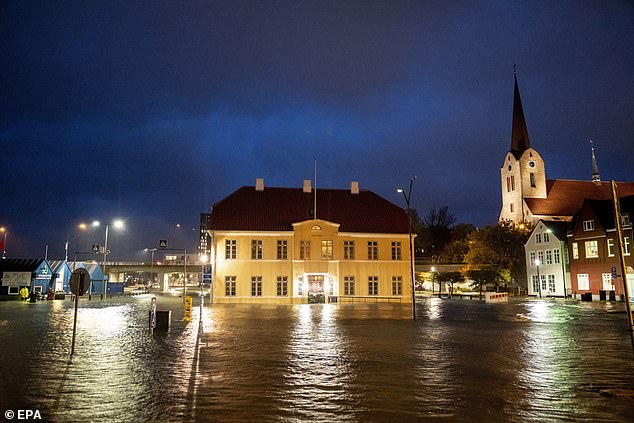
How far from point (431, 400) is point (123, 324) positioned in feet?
64.1

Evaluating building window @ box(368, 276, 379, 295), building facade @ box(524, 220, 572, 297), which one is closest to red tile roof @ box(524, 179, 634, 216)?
building facade @ box(524, 220, 572, 297)

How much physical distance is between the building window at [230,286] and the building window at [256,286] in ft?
5.43

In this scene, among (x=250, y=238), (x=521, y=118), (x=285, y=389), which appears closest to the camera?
(x=285, y=389)

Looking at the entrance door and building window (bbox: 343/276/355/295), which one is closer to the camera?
the entrance door

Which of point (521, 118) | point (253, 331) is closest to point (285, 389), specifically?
point (253, 331)

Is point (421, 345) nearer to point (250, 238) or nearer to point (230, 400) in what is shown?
point (230, 400)

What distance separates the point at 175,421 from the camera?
7.68m

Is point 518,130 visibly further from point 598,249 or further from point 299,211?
point 299,211

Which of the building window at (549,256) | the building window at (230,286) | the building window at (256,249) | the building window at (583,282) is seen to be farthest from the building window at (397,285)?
the building window at (549,256)

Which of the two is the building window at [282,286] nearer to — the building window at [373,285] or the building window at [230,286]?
the building window at [230,286]

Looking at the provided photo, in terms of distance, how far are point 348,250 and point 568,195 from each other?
67862mm

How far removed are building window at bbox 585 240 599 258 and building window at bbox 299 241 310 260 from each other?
118 feet

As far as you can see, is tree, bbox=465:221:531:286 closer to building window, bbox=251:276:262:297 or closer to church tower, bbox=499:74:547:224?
church tower, bbox=499:74:547:224

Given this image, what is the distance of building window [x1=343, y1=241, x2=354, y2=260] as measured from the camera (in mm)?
46312
